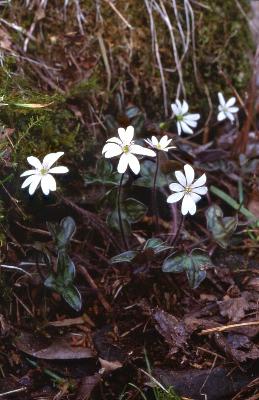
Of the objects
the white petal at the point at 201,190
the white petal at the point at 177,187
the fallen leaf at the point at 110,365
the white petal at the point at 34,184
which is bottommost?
the fallen leaf at the point at 110,365

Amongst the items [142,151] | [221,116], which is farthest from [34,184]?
[221,116]

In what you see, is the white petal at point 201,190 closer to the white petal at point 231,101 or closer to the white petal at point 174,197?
the white petal at point 174,197

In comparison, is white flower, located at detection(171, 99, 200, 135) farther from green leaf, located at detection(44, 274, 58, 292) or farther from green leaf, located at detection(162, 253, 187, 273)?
green leaf, located at detection(44, 274, 58, 292)

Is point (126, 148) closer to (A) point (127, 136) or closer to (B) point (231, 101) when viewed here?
(A) point (127, 136)

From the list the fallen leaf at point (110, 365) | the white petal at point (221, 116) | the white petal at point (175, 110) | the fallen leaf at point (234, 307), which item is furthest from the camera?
the white petal at point (221, 116)

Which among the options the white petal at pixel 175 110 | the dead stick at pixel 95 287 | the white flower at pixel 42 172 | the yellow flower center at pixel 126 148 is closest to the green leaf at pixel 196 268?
the dead stick at pixel 95 287
